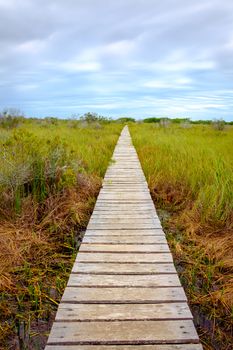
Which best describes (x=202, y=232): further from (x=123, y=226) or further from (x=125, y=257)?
(x=125, y=257)

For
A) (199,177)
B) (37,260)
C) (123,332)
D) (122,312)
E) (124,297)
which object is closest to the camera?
(123,332)

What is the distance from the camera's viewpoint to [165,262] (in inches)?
121

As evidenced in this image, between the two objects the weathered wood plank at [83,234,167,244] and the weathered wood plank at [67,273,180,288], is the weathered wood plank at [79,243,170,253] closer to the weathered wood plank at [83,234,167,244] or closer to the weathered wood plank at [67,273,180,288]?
the weathered wood plank at [83,234,167,244]

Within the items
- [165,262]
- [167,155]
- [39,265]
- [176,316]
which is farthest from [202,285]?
[167,155]

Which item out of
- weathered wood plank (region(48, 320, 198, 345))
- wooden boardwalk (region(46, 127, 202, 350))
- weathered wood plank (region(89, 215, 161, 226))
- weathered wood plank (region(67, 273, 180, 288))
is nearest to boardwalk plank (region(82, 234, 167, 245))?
wooden boardwalk (region(46, 127, 202, 350))

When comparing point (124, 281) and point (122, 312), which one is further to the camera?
point (124, 281)

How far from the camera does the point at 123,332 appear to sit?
210 cm

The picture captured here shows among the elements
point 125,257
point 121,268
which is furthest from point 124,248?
point 121,268

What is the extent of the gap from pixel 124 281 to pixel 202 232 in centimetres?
187

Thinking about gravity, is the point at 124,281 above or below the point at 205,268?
above

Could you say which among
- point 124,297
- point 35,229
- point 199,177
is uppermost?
point 199,177

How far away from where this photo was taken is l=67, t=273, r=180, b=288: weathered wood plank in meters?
2.68

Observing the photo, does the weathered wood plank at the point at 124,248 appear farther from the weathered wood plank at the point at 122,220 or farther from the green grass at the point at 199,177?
the green grass at the point at 199,177

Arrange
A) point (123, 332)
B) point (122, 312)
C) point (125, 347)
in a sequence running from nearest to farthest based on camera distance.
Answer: point (125, 347) → point (123, 332) → point (122, 312)
